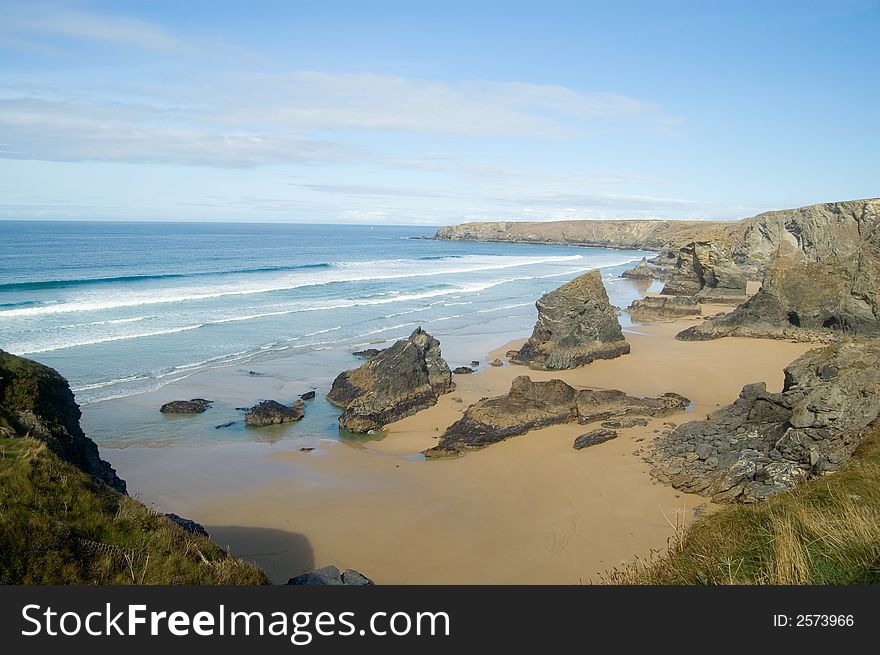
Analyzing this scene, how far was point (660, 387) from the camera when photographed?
70.1ft

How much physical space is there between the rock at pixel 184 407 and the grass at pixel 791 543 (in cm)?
1613

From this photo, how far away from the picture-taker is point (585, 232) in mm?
145625

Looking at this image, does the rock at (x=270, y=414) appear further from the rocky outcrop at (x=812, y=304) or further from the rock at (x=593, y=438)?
the rocky outcrop at (x=812, y=304)

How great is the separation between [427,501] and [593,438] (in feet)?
16.3

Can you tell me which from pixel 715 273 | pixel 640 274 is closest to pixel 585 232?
pixel 640 274

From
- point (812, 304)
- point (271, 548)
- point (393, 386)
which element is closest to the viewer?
point (271, 548)

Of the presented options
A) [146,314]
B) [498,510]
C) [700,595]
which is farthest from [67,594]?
[146,314]

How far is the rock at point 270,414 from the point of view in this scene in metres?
18.9

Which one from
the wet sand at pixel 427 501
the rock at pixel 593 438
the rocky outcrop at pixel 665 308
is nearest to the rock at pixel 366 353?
the wet sand at pixel 427 501

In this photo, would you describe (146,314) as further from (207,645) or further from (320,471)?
(207,645)

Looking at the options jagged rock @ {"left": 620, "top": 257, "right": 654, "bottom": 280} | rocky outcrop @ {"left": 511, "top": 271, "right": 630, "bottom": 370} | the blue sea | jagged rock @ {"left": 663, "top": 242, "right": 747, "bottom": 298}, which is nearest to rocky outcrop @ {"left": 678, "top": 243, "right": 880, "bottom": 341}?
rocky outcrop @ {"left": 511, "top": 271, "right": 630, "bottom": 370}

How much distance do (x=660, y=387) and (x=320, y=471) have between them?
11678 mm

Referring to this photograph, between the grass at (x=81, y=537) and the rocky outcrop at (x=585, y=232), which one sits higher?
the rocky outcrop at (x=585, y=232)

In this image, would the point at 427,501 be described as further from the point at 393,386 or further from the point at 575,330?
the point at 575,330
